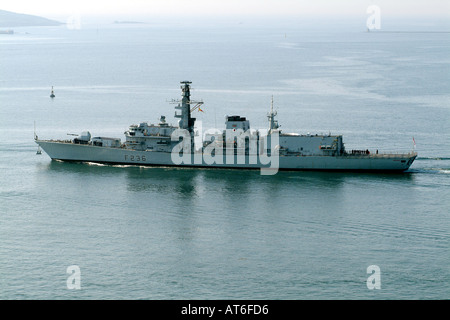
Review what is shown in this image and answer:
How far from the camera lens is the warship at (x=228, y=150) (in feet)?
187

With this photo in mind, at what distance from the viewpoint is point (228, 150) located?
191 feet

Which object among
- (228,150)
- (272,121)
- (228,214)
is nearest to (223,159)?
(228,150)

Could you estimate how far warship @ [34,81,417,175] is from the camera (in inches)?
2243

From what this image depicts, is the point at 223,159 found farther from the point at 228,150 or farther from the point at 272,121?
the point at 272,121

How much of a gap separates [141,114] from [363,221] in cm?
4531

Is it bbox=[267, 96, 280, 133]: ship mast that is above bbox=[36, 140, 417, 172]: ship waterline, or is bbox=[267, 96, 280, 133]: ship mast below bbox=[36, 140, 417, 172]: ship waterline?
above

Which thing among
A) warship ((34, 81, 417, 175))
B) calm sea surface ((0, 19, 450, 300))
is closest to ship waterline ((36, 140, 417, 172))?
warship ((34, 81, 417, 175))

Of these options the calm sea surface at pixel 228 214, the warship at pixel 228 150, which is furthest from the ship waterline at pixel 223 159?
the calm sea surface at pixel 228 214

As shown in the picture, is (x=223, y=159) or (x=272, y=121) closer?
(x=223, y=159)

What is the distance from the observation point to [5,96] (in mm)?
99375

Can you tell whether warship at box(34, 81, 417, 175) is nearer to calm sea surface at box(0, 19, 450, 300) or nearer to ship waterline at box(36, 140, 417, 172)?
ship waterline at box(36, 140, 417, 172)

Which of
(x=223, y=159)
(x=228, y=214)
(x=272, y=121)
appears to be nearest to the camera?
(x=228, y=214)

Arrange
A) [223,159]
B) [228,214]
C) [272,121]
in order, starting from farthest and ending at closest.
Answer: [272,121] → [223,159] → [228,214]
